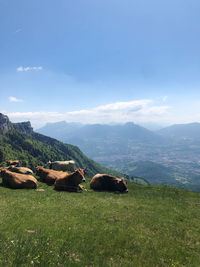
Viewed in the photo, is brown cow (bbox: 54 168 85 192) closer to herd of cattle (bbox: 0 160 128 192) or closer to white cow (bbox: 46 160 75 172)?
herd of cattle (bbox: 0 160 128 192)

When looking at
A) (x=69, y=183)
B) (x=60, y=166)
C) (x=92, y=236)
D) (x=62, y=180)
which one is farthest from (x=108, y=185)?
(x=60, y=166)

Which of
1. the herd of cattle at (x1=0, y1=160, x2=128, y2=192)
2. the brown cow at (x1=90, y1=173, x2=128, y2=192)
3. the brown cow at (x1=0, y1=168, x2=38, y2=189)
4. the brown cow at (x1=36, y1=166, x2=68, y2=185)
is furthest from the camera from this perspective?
the brown cow at (x1=36, y1=166, x2=68, y2=185)

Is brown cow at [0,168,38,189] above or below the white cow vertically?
above

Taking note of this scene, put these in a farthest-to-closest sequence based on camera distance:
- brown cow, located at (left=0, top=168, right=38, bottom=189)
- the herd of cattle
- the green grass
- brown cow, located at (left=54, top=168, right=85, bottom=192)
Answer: brown cow, located at (left=54, top=168, right=85, bottom=192), the herd of cattle, brown cow, located at (left=0, top=168, right=38, bottom=189), the green grass

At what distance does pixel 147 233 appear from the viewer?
10047mm

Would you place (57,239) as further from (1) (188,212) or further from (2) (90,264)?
(1) (188,212)

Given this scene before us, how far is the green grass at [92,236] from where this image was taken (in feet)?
23.1

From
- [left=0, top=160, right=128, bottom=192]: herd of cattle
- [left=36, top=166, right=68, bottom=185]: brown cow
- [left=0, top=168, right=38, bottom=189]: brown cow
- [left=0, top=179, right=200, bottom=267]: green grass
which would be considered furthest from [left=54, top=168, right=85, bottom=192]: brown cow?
[left=0, top=179, right=200, bottom=267]: green grass

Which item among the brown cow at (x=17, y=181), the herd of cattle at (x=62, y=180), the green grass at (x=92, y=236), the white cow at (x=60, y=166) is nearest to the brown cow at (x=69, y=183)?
the herd of cattle at (x=62, y=180)

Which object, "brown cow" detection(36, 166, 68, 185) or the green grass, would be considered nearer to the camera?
the green grass

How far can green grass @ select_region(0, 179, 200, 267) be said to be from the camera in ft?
23.1

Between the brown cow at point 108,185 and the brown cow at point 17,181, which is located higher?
the brown cow at point 17,181

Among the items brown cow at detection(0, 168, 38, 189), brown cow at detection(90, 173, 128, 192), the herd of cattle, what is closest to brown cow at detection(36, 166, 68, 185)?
the herd of cattle

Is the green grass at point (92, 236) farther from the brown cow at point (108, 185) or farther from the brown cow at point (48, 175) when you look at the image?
the brown cow at point (48, 175)
